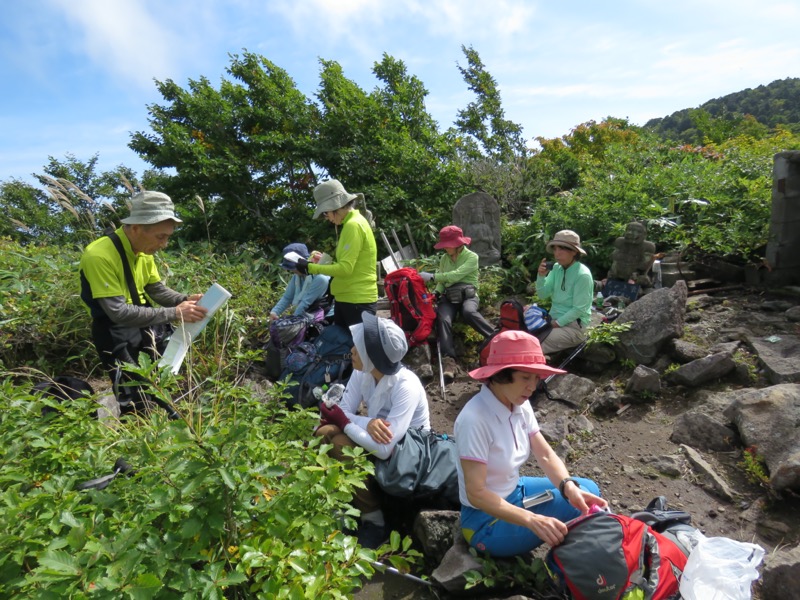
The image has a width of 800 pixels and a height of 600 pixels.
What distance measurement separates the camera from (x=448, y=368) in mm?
5328

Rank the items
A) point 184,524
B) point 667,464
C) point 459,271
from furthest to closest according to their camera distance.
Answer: point 459,271 → point 667,464 → point 184,524

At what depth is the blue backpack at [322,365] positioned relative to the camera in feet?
13.9

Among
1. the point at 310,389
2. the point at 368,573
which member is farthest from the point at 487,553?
the point at 310,389

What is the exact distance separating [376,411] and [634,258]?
14.3 ft

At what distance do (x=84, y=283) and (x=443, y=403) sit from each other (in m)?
3.23

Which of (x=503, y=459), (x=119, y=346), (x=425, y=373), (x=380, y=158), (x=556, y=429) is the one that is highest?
(x=380, y=158)

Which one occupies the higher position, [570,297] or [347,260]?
[347,260]

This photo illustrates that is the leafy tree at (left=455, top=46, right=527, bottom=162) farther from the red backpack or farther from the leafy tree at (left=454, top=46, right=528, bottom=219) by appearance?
the red backpack

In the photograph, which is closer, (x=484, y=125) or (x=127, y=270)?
(x=127, y=270)

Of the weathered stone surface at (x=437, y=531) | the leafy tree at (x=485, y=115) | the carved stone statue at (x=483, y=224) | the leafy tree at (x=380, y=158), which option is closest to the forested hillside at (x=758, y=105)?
the leafy tree at (x=485, y=115)

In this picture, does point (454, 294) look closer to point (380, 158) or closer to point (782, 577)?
point (782, 577)

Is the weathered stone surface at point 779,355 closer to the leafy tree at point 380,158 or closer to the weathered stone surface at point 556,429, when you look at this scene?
the weathered stone surface at point 556,429

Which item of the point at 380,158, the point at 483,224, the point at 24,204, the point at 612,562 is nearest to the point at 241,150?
the point at 380,158

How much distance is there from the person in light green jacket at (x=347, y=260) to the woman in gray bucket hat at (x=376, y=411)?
4.63 ft
